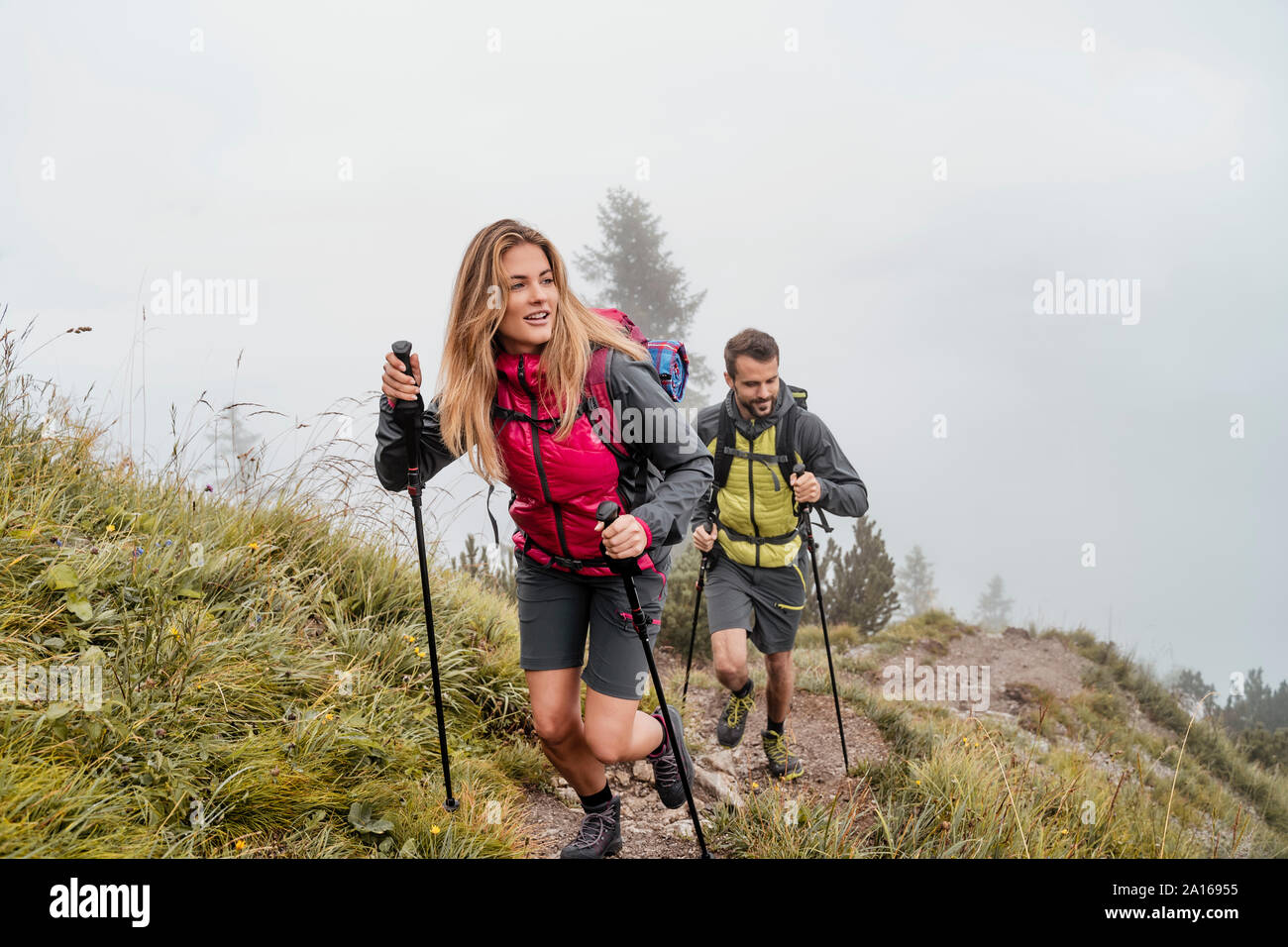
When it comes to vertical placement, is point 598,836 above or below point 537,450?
below

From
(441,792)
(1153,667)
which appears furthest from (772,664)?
(1153,667)

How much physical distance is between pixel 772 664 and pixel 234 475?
411 cm

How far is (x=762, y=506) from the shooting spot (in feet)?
18.9

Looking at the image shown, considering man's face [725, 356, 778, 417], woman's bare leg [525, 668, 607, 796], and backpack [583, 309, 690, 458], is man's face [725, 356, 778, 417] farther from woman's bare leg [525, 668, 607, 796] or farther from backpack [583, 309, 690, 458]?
woman's bare leg [525, 668, 607, 796]

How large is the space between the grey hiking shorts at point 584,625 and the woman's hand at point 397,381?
97 centimetres

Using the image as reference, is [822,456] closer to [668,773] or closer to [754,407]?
[754,407]

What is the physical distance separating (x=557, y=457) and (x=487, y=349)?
57 centimetres

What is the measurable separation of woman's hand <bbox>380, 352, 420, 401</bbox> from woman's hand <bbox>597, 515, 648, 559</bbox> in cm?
109

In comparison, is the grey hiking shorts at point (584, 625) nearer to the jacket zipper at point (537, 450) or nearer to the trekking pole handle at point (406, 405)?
the jacket zipper at point (537, 450)
